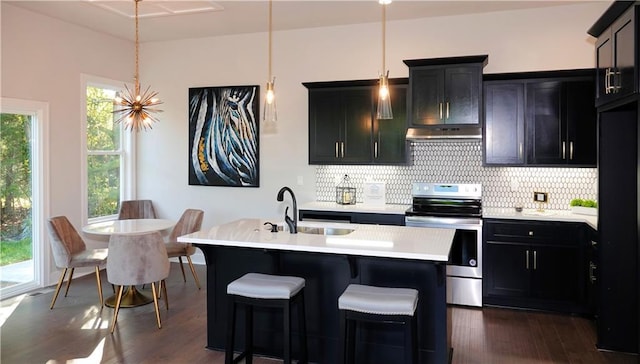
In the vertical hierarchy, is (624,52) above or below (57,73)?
below

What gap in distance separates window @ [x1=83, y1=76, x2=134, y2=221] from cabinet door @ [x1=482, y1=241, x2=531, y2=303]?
4.84 meters

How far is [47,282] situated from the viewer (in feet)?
18.2

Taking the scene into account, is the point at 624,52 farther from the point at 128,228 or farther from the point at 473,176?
the point at 128,228

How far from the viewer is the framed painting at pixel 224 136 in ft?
20.9

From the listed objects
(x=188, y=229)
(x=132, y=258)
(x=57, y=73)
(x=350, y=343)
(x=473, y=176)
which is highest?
(x=57, y=73)

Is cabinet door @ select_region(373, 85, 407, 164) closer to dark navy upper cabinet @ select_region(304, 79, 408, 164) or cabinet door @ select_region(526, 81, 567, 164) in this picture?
dark navy upper cabinet @ select_region(304, 79, 408, 164)

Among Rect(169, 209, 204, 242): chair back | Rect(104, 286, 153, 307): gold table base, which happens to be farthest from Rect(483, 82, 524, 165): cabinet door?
Rect(104, 286, 153, 307): gold table base

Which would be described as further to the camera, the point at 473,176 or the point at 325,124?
the point at 325,124

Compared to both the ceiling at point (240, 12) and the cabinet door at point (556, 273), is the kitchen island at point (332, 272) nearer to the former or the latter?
the cabinet door at point (556, 273)

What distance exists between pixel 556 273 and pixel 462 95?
1.99 metres

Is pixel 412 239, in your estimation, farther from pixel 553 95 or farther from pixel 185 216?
pixel 185 216

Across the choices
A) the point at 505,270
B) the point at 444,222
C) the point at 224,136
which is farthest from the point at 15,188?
the point at 505,270

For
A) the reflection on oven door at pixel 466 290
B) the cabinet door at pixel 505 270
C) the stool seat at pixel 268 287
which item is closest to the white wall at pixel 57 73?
the stool seat at pixel 268 287

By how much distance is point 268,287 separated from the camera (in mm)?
3139
